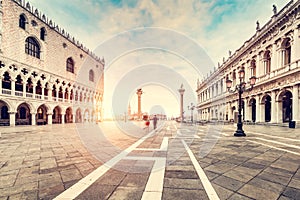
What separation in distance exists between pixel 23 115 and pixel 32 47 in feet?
Result: 41.1

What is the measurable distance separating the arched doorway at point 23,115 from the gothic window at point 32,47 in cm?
935

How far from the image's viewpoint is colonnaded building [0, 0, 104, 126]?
23344 mm

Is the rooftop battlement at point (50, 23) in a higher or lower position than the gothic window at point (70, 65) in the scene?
higher

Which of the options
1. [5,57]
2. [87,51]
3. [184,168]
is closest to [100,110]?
[87,51]

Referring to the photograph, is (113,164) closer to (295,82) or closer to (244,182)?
(244,182)

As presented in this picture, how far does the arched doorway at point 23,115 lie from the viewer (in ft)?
90.8

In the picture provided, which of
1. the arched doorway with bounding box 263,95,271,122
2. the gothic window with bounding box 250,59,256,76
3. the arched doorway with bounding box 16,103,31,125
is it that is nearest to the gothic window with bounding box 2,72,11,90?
the arched doorway with bounding box 16,103,31,125

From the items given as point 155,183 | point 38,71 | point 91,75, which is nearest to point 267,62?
point 155,183

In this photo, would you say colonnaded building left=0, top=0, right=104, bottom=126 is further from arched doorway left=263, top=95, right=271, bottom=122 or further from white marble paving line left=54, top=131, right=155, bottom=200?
arched doorway left=263, top=95, right=271, bottom=122

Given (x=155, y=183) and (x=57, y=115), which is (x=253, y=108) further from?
(x=57, y=115)

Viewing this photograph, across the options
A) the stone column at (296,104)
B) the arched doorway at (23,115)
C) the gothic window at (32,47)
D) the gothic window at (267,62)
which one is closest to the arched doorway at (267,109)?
the gothic window at (267,62)

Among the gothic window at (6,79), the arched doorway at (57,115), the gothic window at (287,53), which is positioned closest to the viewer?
the gothic window at (287,53)

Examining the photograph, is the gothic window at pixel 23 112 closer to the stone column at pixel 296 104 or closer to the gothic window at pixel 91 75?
the gothic window at pixel 91 75

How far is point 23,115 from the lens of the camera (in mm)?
29750
